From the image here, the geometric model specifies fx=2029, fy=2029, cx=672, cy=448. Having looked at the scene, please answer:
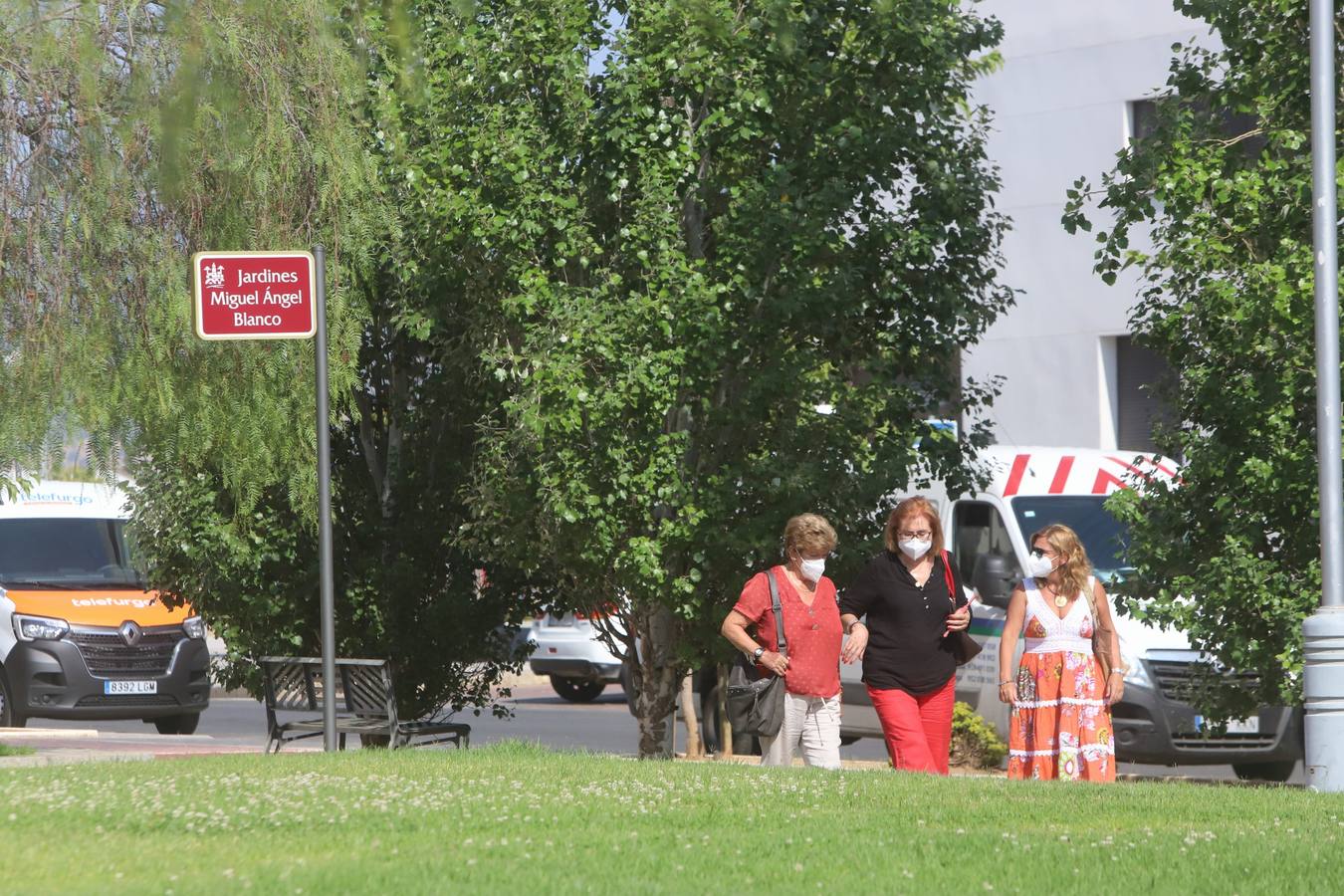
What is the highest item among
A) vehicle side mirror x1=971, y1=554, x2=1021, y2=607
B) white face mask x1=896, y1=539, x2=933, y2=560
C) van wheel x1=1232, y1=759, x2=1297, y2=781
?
white face mask x1=896, y1=539, x2=933, y2=560

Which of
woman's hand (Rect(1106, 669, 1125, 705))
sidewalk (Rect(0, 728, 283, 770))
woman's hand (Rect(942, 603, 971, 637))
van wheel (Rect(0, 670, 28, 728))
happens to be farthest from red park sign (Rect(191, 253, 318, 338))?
van wheel (Rect(0, 670, 28, 728))

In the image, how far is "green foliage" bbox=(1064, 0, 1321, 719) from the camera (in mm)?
10852

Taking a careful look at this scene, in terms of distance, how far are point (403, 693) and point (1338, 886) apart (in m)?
9.19

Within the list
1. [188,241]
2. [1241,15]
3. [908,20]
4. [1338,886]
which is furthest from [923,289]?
[1338,886]

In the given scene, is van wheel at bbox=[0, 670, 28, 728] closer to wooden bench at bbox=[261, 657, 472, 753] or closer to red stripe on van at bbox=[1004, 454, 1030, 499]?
wooden bench at bbox=[261, 657, 472, 753]

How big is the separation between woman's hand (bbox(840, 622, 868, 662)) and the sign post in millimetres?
2765

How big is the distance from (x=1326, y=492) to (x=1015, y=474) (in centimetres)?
518

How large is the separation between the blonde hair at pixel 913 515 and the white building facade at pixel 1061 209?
61.7 feet

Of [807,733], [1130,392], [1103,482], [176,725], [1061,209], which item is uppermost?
[1061,209]

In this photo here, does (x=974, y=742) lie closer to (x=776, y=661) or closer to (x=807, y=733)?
(x=807, y=733)

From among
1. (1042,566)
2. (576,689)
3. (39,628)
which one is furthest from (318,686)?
(576,689)

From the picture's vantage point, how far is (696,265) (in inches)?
494

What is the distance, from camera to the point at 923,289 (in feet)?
43.1

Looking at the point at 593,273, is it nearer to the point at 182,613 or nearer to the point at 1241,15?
the point at 1241,15
